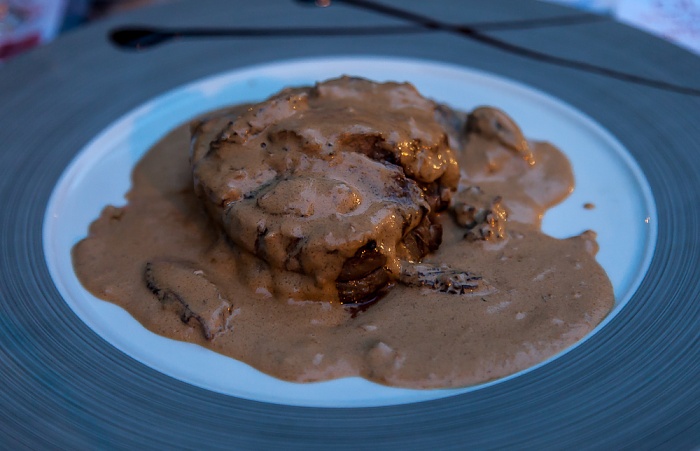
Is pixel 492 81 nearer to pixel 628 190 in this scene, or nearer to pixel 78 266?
pixel 628 190

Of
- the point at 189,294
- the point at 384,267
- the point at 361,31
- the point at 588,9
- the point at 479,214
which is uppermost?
the point at 588,9

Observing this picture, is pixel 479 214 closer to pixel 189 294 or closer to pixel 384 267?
pixel 384 267

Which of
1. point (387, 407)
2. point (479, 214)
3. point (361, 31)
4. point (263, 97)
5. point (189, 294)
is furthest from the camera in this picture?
point (361, 31)

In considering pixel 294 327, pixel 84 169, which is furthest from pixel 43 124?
pixel 294 327

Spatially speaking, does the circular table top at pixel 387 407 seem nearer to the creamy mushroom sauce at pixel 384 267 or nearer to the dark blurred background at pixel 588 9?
the creamy mushroom sauce at pixel 384 267

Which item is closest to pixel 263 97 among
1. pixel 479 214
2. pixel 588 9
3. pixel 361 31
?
pixel 361 31

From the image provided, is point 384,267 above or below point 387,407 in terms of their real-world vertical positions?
above

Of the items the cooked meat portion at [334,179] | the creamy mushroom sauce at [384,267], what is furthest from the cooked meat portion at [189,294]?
the cooked meat portion at [334,179]

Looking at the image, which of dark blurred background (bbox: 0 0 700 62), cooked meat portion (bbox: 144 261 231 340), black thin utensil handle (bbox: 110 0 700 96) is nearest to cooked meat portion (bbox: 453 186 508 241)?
cooked meat portion (bbox: 144 261 231 340)
